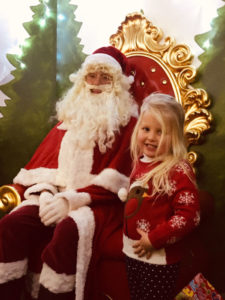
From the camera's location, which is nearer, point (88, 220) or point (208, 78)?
point (88, 220)

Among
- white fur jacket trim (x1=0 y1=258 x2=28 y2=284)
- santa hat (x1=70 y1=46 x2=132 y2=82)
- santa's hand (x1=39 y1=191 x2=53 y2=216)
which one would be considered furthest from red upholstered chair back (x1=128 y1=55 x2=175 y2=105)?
white fur jacket trim (x1=0 y1=258 x2=28 y2=284)

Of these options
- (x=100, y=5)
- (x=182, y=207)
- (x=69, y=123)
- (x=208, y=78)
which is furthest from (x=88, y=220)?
(x=100, y=5)

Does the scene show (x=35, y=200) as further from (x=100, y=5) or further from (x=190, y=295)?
(x=100, y=5)

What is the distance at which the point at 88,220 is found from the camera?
162 centimetres

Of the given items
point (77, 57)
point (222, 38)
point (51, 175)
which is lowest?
point (51, 175)

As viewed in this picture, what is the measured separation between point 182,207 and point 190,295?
548 mm

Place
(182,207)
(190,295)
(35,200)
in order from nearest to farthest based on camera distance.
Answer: (182,207) < (190,295) < (35,200)

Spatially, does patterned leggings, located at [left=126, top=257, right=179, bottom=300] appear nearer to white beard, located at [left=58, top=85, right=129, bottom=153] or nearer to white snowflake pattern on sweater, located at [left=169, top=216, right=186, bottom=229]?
white snowflake pattern on sweater, located at [left=169, top=216, right=186, bottom=229]

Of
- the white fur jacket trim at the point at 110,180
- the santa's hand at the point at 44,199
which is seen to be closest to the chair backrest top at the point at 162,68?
the white fur jacket trim at the point at 110,180

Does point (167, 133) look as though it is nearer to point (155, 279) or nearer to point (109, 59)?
point (155, 279)

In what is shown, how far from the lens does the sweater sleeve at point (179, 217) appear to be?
1.20 metres

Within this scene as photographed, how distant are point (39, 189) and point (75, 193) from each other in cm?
33

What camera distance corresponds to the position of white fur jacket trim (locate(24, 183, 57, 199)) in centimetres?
191

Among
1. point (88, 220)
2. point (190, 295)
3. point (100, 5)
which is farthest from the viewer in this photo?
point (100, 5)
